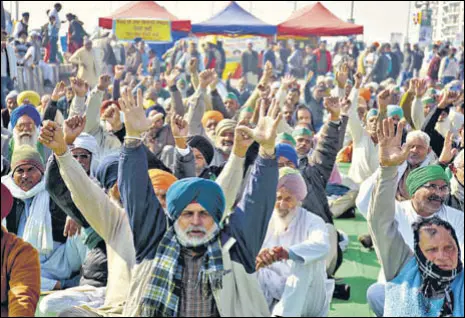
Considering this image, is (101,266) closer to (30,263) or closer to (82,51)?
(30,263)

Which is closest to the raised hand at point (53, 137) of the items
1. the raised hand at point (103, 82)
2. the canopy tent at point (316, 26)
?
the raised hand at point (103, 82)

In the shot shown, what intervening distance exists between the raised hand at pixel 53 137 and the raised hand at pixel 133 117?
1.09ft

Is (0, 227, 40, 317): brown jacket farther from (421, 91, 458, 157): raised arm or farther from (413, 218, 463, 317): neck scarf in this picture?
(421, 91, 458, 157): raised arm

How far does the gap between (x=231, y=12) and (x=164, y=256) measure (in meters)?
19.6

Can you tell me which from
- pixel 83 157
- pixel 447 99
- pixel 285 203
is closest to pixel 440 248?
pixel 285 203

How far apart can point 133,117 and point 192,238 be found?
2.20 ft

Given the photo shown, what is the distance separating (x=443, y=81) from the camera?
1847 cm

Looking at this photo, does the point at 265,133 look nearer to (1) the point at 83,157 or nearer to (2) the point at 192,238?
(2) the point at 192,238

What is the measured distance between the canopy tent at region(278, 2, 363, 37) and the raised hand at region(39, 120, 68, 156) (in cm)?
1841

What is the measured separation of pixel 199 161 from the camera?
19.5 ft

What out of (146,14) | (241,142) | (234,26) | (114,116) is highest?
(146,14)

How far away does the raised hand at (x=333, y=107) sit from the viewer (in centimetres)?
551

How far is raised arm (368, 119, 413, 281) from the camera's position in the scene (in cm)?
370

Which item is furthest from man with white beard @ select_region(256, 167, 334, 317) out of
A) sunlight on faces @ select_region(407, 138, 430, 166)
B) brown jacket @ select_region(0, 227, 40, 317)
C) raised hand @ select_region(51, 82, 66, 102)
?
raised hand @ select_region(51, 82, 66, 102)
